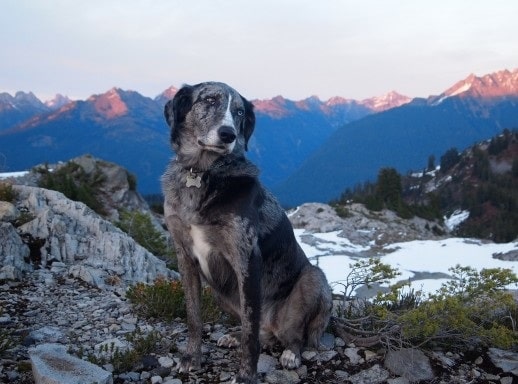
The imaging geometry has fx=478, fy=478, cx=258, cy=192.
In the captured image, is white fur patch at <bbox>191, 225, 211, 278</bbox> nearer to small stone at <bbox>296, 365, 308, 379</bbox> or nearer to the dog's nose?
the dog's nose

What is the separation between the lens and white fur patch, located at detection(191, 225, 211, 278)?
4273mm

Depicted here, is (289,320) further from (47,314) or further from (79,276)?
(79,276)

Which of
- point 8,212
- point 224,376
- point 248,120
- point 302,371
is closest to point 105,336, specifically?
point 224,376

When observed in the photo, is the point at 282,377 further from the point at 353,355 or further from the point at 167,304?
the point at 167,304

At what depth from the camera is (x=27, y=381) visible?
425 cm

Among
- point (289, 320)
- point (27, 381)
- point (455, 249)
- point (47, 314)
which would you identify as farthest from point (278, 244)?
point (455, 249)

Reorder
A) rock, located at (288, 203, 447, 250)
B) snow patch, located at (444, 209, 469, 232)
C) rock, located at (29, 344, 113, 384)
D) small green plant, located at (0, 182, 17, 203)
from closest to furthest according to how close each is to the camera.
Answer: rock, located at (29, 344, 113, 384)
small green plant, located at (0, 182, 17, 203)
rock, located at (288, 203, 447, 250)
snow patch, located at (444, 209, 469, 232)

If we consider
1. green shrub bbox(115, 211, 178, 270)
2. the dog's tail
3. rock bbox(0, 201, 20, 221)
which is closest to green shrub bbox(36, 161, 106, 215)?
green shrub bbox(115, 211, 178, 270)

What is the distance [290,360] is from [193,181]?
2.06 m

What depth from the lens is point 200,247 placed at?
438 cm

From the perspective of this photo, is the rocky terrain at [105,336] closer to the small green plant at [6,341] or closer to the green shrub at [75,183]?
the small green plant at [6,341]

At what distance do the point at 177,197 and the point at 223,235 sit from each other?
1.94 ft

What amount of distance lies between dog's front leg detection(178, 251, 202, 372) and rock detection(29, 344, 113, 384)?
82cm

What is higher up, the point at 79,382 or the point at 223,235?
the point at 223,235
